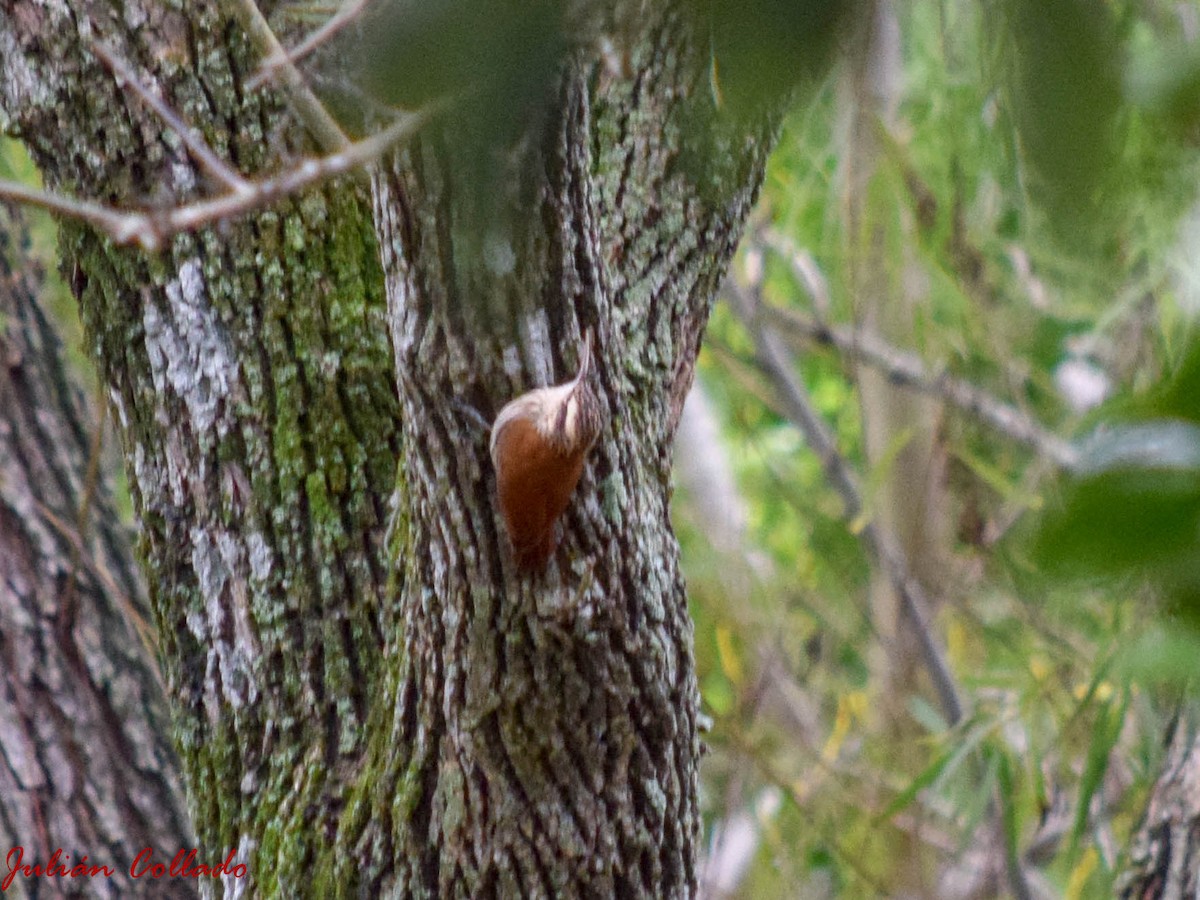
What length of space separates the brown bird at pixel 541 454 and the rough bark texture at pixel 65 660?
1.00 m

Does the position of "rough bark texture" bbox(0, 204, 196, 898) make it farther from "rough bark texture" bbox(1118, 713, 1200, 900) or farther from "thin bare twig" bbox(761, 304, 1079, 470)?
"thin bare twig" bbox(761, 304, 1079, 470)

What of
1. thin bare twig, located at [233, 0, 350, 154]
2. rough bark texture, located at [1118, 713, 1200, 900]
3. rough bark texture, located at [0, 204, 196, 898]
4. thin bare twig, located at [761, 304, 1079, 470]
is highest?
thin bare twig, located at [761, 304, 1079, 470]

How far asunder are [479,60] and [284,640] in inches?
41.0

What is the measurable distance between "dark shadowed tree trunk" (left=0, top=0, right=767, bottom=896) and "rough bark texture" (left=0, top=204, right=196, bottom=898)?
1.93 feet

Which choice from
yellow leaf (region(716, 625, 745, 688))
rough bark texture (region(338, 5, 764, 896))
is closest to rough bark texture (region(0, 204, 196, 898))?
rough bark texture (region(338, 5, 764, 896))

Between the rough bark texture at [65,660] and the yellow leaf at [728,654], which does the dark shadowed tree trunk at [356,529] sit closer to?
the rough bark texture at [65,660]

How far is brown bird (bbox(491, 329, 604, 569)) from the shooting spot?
1.06 metres

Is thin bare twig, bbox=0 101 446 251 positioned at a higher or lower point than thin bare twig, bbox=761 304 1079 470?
lower

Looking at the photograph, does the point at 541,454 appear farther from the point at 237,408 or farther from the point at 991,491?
the point at 991,491

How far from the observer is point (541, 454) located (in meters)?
1.02

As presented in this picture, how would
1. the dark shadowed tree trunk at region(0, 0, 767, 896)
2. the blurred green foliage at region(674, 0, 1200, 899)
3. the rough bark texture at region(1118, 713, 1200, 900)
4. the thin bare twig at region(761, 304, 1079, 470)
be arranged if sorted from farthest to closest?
1. the thin bare twig at region(761, 304, 1079, 470)
2. the rough bark texture at region(1118, 713, 1200, 900)
3. the dark shadowed tree trunk at region(0, 0, 767, 896)
4. the blurred green foliage at region(674, 0, 1200, 899)

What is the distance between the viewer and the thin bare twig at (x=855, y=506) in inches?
134

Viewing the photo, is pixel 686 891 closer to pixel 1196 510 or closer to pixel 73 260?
pixel 73 260
